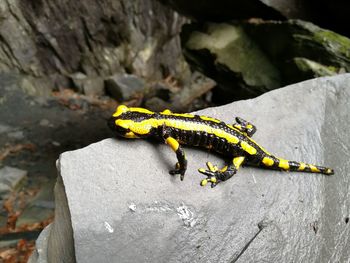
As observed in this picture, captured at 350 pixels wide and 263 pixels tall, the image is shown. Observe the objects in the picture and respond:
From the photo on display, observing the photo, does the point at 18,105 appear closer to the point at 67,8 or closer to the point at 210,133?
the point at 67,8

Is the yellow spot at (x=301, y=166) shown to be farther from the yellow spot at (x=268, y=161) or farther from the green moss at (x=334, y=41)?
the green moss at (x=334, y=41)

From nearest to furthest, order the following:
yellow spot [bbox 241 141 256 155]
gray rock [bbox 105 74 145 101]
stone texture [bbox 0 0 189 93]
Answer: yellow spot [bbox 241 141 256 155] < stone texture [bbox 0 0 189 93] < gray rock [bbox 105 74 145 101]

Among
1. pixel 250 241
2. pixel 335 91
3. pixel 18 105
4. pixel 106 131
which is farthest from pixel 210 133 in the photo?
pixel 18 105

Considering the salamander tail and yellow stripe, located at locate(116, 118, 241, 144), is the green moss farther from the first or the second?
yellow stripe, located at locate(116, 118, 241, 144)

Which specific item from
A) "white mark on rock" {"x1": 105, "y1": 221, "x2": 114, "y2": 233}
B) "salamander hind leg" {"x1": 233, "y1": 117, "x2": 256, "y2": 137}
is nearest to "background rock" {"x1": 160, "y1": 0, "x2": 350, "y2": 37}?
"salamander hind leg" {"x1": 233, "y1": 117, "x2": 256, "y2": 137}

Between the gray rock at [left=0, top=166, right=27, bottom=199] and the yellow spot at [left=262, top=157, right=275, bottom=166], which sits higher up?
the yellow spot at [left=262, top=157, right=275, bottom=166]

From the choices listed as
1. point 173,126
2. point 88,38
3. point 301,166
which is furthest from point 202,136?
point 88,38
